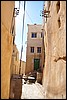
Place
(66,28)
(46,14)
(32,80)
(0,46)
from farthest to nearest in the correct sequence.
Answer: (32,80), (46,14), (66,28), (0,46)

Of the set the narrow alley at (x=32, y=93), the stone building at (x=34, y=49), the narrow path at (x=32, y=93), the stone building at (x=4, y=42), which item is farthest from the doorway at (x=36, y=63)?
the stone building at (x=4, y=42)

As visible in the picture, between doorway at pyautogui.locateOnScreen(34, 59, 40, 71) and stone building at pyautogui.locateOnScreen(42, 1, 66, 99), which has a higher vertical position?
stone building at pyautogui.locateOnScreen(42, 1, 66, 99)

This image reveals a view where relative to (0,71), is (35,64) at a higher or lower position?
→ lower

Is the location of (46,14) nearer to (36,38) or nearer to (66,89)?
(66,89)

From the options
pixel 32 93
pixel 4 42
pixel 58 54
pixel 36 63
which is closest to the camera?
pixel 4 42

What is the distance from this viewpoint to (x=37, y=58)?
31906 millimetres

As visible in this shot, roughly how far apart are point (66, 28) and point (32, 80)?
16459 mm

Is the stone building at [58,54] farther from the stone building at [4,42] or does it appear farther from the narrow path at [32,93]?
the stone building at [4,42]

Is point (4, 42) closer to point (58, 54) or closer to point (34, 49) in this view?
point (58, 54)

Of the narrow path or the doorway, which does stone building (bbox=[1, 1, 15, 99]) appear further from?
the doorway

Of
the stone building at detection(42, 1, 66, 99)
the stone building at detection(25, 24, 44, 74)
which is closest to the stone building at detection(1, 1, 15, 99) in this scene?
the stone building at detection(42, 1, 66, 99)

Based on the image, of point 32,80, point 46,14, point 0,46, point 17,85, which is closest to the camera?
point 0,46

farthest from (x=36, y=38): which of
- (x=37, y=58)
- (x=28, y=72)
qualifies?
(x=28, y=72)

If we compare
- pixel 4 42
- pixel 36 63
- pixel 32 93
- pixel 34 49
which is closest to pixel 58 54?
pixel 4 42
